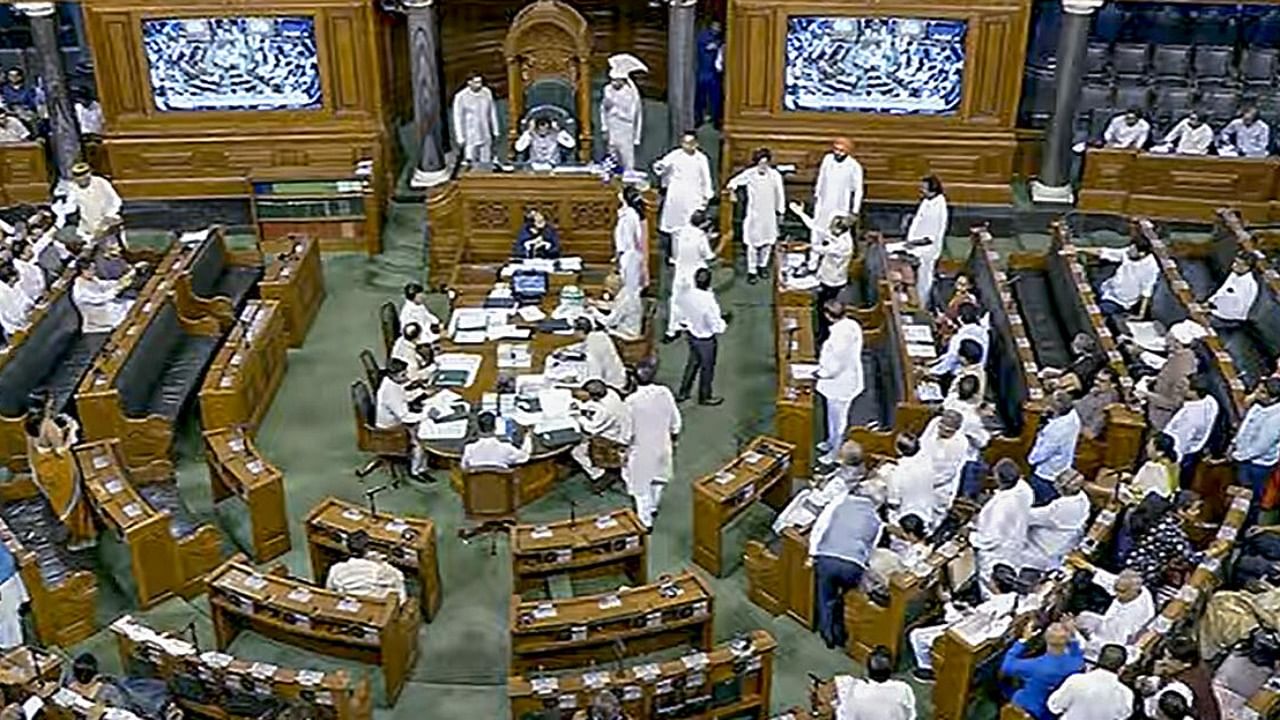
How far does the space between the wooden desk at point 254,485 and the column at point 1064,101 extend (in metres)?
9.45

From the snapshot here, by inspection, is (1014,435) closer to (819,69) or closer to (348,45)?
(819,69)

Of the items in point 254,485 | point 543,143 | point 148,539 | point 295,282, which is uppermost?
point 543,143

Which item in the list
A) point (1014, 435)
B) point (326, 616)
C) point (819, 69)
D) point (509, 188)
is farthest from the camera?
point (819, 69)

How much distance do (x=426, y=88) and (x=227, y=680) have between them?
859 cm

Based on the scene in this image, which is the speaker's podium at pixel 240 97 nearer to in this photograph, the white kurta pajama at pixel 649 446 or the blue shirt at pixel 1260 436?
the white kurta pajama at pixel 649 446

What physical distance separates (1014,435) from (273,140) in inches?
345

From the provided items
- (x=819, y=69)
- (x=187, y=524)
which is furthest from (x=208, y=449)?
(x=819, y=69)

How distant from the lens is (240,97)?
1628cm

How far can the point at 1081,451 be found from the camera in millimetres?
11453

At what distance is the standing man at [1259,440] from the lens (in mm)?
11062

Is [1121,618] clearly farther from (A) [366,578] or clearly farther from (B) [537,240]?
(B) [537,240]

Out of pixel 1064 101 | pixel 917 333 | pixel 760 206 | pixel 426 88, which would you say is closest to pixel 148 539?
pixel 917 333

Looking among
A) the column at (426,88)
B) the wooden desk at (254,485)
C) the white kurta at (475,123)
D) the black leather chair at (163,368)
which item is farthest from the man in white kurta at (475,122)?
the wooden desk at (254,485)

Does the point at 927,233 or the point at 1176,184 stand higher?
the point at 927,233
